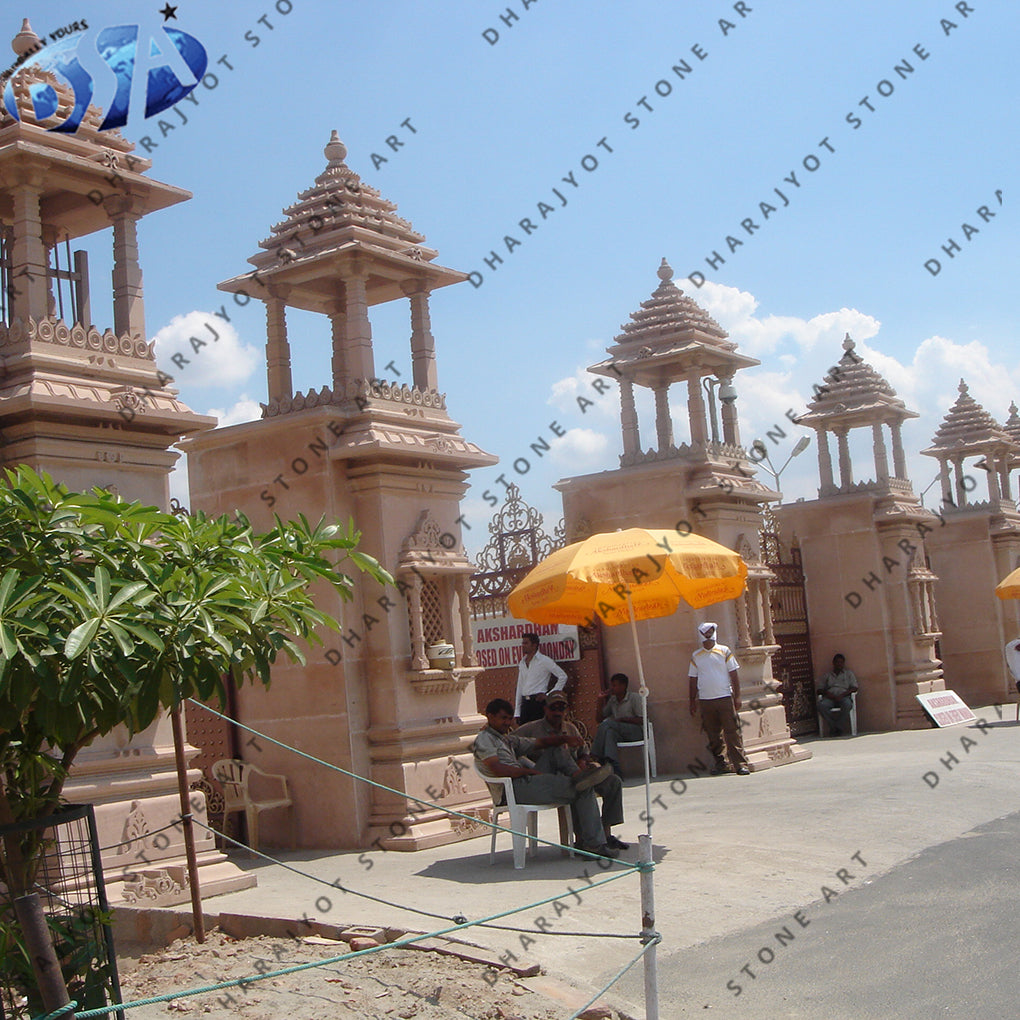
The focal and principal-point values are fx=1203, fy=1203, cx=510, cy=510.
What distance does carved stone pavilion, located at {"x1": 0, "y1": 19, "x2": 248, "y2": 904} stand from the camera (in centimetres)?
796

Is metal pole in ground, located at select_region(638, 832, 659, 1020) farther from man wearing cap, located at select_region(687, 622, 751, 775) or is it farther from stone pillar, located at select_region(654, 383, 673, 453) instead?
stone pillar, located at select_region(654, 383, 673, 453)

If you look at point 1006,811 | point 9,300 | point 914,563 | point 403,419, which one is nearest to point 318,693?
point 403,419

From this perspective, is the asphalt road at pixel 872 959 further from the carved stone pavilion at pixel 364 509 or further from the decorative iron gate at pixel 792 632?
the decorative iron gate at pixel 792 632

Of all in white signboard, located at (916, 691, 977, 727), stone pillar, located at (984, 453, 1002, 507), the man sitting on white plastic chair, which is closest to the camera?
the man sitting on white plastic chair

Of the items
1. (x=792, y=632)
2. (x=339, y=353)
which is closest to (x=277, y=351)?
(x=339, y=353)

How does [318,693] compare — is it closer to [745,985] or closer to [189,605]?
[745,985]

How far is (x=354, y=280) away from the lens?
35.6 feet

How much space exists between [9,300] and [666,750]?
9.00 meters

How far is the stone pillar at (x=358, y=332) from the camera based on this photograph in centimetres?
1073

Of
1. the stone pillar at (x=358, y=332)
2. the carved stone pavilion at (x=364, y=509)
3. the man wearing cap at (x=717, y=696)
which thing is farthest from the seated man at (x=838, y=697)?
the stone pillar at (x=358, y=332)

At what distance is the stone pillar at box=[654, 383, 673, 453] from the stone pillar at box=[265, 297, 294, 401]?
5261 millimetres

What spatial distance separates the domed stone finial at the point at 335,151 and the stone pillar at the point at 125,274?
305 cm

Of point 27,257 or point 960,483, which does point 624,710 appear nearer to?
point 27,257

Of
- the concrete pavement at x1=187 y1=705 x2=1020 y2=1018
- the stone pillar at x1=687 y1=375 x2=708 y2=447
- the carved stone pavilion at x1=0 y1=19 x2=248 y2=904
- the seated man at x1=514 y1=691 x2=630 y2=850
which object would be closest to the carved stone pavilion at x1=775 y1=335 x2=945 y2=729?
the stone pillar at x1=687 y1=375 x2=708 y2=447
